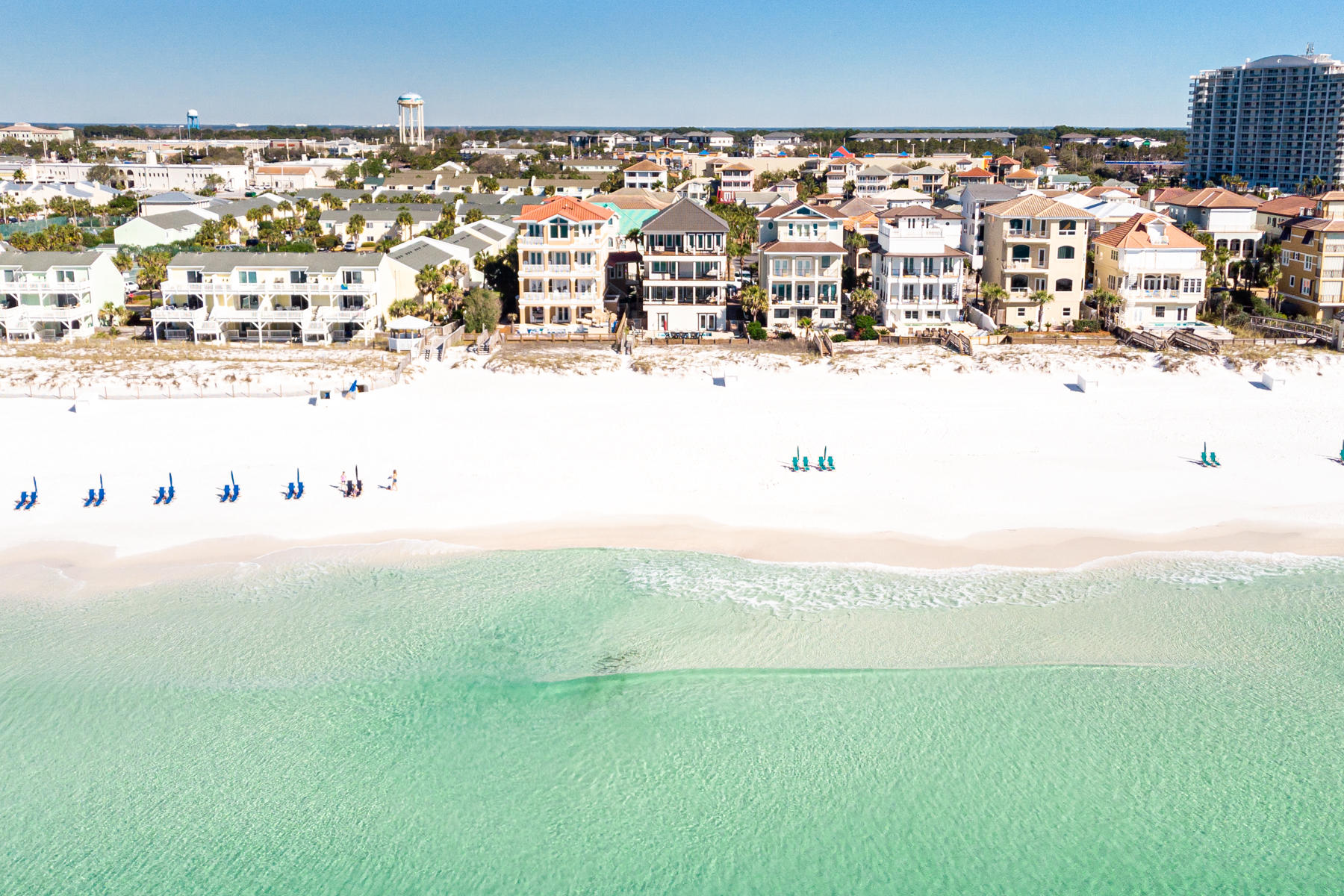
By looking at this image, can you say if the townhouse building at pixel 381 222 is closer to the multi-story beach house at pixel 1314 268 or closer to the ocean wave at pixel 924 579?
the multi-story beach house at pixel 1314 268

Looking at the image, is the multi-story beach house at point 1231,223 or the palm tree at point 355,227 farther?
the palm tree at point 355,227

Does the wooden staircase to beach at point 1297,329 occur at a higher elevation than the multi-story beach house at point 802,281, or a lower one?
lower

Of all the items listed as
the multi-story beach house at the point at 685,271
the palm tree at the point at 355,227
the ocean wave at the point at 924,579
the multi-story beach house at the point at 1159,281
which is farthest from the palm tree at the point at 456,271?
the multi-story beach house at the point at 1159,281

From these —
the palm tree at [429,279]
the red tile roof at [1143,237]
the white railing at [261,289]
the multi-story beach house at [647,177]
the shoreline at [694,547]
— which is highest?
the multi-story beach house at [647,177]

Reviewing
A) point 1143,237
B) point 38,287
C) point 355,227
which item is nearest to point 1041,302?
point 1143,237

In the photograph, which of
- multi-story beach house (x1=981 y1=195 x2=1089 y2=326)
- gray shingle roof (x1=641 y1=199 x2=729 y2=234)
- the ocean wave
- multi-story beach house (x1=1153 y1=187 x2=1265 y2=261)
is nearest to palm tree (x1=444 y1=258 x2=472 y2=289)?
gray shingle roof (x1=641 y1=199 x2=729 y2=234)

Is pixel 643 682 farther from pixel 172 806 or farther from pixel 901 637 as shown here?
pixel 172 806

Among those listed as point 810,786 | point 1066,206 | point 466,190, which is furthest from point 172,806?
point 466,190
